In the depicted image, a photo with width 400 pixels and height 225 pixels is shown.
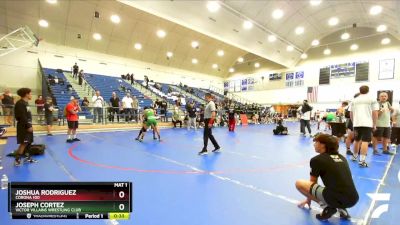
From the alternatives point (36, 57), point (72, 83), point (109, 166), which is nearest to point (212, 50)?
point (72, 83)

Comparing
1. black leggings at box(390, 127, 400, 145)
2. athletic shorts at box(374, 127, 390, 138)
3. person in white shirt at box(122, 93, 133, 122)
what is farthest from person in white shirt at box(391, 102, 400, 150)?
person in white shirt at box(122, 93, 133, 122)

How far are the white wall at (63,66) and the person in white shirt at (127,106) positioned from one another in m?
9.28

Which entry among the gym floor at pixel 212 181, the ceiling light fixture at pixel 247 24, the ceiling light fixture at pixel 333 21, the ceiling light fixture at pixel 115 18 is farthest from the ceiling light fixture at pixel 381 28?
the ceiling light fixture at pixel 115 18

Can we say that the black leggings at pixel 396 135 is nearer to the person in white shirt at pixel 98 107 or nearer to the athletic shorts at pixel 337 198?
the athletic shorts at pixel 337 198

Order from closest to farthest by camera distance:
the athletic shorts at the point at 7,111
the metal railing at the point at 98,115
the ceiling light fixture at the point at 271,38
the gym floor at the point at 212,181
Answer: the gym floor at the point at 212,181, the athletic shorts at the point at 7,111, the metal railing at the point at 98,115, the ceiling light fixture at the point at 271,38

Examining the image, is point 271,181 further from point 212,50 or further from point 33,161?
Result: point 212,50

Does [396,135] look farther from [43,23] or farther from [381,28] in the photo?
[43,23]

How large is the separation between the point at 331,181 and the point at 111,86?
69.7ft

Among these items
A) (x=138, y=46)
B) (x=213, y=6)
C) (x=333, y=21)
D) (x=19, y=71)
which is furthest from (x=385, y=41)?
(x=19, y=71)

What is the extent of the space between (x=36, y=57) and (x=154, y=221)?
70.0ft

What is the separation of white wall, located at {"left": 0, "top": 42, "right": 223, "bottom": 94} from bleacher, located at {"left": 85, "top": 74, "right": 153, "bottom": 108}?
1.20 m

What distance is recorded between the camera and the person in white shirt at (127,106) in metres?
13.8

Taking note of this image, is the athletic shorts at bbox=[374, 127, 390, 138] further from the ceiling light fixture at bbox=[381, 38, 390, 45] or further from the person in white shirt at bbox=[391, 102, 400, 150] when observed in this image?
the ceiling light fixture at bbox=[381, 38, 390, 45]

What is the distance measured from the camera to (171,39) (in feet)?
77.6
